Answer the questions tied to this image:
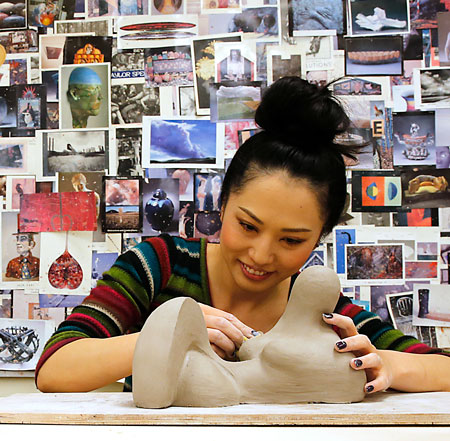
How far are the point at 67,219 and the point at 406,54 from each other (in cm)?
100

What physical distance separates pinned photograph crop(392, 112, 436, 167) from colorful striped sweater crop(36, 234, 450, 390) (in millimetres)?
581

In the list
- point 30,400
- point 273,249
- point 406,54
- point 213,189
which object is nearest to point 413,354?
point 273,249

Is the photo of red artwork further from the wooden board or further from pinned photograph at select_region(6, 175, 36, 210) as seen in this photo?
the wooden board

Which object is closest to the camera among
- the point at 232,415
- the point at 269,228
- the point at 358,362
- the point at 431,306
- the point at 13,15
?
the point at 232,415

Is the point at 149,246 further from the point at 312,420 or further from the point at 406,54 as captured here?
the point at 406,54

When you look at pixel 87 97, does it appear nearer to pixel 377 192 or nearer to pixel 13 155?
pixel 13 155

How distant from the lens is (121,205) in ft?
4.33

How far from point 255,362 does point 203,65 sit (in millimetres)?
975

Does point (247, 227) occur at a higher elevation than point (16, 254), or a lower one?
higher

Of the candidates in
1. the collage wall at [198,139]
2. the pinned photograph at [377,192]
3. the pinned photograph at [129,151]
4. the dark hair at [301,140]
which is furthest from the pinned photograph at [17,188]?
the pinned photograph at [377,192]

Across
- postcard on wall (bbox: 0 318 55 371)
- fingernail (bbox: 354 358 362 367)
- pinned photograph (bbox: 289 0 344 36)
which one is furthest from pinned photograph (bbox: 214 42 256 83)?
fingernail (bbox: 354 358 362 367)

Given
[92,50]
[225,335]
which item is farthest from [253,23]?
[225,335]

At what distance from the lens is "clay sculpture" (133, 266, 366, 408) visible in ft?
1.56

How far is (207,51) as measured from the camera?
1329 millimetres
